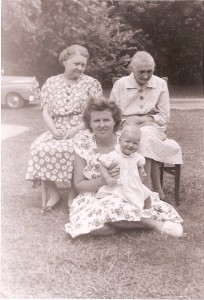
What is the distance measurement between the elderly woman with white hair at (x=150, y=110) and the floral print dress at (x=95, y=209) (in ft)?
→ 1.22

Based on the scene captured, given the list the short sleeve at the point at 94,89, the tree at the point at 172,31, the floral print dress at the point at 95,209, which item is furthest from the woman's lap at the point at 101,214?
the tree at the point at 172,31

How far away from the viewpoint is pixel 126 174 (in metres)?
3.21

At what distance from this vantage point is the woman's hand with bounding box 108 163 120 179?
3148mm

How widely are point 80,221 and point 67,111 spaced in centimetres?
108

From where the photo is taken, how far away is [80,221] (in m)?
3.17

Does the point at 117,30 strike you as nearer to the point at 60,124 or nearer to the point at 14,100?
the point at 60,124

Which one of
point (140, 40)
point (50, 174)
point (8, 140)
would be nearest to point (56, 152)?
point (50, 174)

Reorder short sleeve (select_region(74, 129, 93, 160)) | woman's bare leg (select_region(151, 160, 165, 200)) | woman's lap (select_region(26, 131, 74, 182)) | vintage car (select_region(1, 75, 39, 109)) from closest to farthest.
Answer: short sleeve (select_region(74, 129, 93, 160)) → woman's lap (select_region(26, 131, 74, 182)) → woman's bare leg (select_region(151, 160, 165, 200)) → vintage car (select_region(1, 75, 39, 109))

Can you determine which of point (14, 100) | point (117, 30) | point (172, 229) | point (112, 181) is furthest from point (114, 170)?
point (14, 100)

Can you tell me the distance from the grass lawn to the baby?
0.25 m

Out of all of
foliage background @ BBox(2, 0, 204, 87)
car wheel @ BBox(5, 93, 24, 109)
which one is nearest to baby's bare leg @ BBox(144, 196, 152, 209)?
foliage background @ BBox(2, 0, 204, 87)

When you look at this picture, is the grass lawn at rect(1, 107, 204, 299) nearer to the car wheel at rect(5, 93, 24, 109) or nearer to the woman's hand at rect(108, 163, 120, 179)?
the woman's hand at rect(108, 163, 120, 179)

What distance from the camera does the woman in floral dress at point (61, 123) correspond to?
12.0 feet

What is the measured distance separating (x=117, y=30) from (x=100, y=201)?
223 cm
